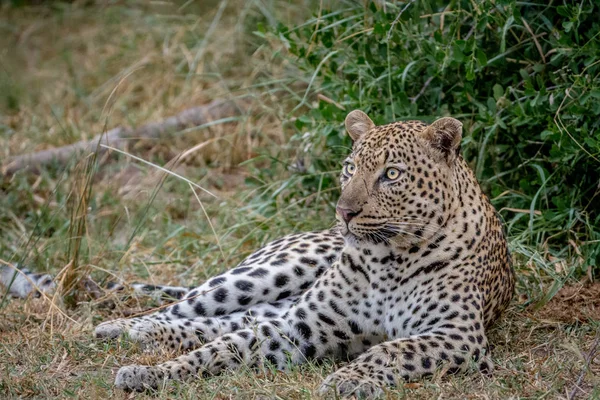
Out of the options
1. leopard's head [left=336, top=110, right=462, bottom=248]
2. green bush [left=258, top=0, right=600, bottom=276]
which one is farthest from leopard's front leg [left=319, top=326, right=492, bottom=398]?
green bush [left=258, top=0, right=600, bottom=276]

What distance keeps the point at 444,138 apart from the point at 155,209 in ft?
13.3

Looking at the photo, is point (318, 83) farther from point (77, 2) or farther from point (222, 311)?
point (77, 2)

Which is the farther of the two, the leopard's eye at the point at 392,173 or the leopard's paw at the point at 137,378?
the leopard's eye at the point at 392,173

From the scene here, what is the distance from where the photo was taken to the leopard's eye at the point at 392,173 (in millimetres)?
5426

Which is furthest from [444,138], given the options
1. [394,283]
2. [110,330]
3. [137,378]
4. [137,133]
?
[137,133]

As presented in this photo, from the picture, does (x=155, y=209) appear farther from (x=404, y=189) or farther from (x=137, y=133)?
(x=404, y=189)

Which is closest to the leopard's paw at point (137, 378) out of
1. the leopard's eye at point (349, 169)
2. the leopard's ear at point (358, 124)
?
the leopard's eye at point (349, 169)

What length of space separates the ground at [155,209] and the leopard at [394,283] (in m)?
0.16

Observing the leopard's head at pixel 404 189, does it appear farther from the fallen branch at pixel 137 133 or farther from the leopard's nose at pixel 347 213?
the fallen branch at pixel 137 133

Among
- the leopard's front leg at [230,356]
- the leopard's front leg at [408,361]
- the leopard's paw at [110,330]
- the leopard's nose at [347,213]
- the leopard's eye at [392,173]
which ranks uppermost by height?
the leopard's eye at [392,173]

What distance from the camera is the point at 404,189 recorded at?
17.7ft

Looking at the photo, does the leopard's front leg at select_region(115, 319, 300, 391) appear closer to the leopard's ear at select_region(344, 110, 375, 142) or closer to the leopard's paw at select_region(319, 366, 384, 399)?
the leopard's paw at select_region(319, 366, 384, 399)

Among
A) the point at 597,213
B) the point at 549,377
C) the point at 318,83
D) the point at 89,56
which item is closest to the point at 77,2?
the point at 89,56

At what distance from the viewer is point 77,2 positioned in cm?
1371
